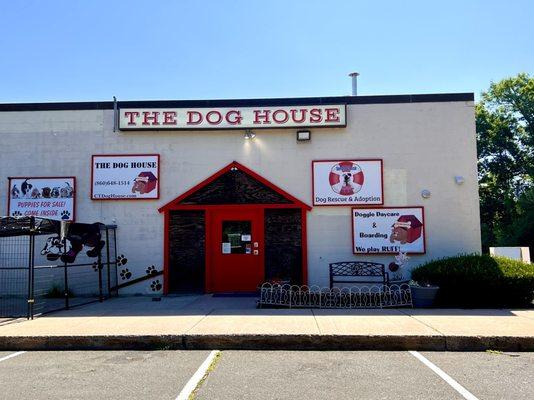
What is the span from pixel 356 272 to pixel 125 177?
6.90m

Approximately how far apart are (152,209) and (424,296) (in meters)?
7.47

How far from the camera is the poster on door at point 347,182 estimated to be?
12906 mm

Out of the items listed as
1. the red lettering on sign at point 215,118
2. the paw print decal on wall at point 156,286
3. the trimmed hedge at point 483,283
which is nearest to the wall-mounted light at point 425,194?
the trimmed hedge at point 483,283

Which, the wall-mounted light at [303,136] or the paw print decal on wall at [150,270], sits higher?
the wall-mounted light at [303,136]

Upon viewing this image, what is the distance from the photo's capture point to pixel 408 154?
43.0ft

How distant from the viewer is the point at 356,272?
1242 cm

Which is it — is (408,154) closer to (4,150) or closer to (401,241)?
(401,241)

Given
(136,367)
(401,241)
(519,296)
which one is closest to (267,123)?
(401,241)

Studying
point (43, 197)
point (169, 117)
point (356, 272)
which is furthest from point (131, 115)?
point (356, 272)

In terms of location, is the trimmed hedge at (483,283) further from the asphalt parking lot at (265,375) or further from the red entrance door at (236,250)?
the red entrance door at (236,250)

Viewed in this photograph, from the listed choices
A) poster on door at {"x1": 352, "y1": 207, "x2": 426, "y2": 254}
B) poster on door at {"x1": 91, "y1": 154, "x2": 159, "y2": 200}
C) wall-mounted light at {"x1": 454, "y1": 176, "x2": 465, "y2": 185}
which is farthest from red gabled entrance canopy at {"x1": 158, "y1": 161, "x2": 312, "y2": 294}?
wall-mounted light at {"x1": 454, "y1": 176, "x2": 465, "y2": 185}

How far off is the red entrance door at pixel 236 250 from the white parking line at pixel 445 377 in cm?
642

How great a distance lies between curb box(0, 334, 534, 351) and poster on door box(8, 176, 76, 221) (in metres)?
6.30

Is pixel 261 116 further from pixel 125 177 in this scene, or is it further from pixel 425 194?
pixel 425 194
